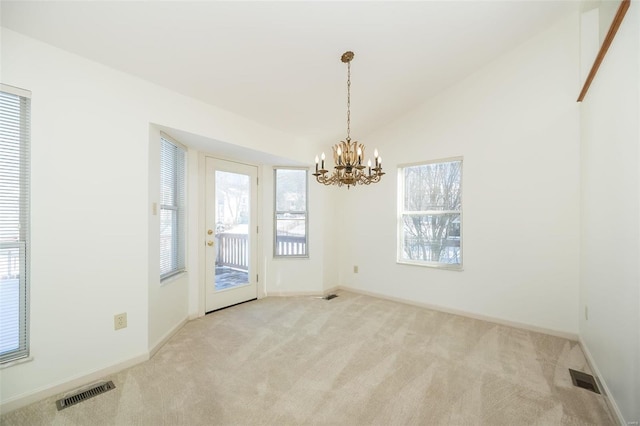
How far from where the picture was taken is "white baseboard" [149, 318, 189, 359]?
2.42 m

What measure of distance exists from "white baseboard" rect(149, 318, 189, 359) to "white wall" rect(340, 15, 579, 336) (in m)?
2.89

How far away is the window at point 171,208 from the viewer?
2.80m

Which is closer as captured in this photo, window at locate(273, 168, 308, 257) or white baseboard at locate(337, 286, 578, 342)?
white baseboard at locate(337, 286, 578, 342)

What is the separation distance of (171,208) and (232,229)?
0.97m

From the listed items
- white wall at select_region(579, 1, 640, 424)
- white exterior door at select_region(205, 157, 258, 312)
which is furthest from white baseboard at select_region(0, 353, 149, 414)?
white wall at select_region(579, 1, 640, 424)

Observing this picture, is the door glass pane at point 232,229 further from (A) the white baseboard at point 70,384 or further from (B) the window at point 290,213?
(A) the white baseboard at point 70,384

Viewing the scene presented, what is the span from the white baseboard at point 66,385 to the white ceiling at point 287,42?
7.74 ft

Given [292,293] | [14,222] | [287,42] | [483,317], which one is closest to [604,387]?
[483,317]

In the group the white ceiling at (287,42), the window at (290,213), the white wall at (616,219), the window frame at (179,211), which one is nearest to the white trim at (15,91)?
the white ceiling at (287,42)

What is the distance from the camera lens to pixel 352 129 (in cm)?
413

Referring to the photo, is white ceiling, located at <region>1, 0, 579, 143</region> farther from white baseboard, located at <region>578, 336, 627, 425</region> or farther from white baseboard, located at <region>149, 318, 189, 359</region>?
white baseboard, located at <region>578, 336, 627, 425</region>

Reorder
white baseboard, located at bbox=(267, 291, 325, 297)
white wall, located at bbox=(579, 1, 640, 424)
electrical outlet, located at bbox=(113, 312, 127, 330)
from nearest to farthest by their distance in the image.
Answer: white wall, located at bbox=(579, 1, 640, 424), electrical outlet, located at bbox=(113, 312, 127, 330), white baseboard, located at bbox=(267, 291, 325, 297)

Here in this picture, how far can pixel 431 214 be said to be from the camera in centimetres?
379

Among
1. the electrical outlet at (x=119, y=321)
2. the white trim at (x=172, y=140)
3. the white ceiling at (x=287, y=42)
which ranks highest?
the white ceiling at (x=287, y=42)
